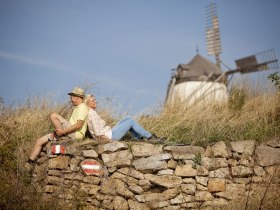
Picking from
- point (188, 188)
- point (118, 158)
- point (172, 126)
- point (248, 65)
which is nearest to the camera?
point (188, 188)

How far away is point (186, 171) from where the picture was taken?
504 cm

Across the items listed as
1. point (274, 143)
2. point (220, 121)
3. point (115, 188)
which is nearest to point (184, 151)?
point (115, 188)

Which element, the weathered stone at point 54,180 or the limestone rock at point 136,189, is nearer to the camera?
the limestone rock at point 136,189

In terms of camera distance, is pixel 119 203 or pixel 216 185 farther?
pixel 216 185

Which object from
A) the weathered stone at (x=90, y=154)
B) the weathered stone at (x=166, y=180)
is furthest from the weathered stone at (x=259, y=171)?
the weathered stone at (x=90, y=154)

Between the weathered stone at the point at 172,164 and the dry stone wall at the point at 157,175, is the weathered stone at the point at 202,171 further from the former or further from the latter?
the weathered stone at the point at 172,164

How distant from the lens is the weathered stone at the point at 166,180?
495cm

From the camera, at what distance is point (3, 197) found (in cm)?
477

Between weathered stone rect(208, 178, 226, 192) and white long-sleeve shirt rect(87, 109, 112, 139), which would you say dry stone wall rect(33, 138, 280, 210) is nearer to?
weathered stone rect(208, 178, 226, 192)

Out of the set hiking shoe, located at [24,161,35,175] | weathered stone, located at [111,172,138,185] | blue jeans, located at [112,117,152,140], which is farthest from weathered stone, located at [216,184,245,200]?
hiking shoe, located at [24,161,35,175]

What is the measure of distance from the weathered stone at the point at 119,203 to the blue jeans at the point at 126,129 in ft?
3.79

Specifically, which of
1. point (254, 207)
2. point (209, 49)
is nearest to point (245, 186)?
point (254, 207)

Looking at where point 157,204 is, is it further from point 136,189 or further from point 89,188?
point 89,188

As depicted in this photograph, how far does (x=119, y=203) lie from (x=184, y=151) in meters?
1.43
